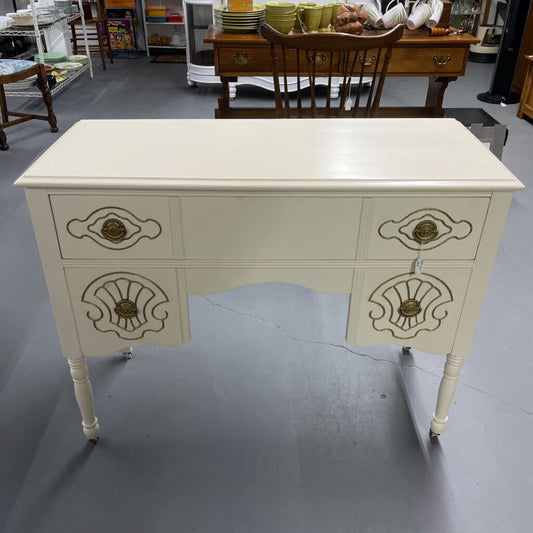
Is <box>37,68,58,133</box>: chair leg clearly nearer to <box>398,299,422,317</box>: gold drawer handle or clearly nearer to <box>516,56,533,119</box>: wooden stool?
<box>398,299,422,317</box>: gold drawer handle

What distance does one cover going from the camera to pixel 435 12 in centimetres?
258

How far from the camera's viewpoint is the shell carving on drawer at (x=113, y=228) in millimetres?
1212

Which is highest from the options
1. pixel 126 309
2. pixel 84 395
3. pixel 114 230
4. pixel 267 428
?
pixel 114 230

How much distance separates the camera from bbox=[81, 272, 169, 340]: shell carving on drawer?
1317 millimetres

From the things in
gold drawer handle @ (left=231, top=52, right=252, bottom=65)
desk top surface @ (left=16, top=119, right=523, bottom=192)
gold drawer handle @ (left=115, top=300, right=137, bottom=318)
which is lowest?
gold drawer handle @ (left=115, top=300, right=137, bottom=318)

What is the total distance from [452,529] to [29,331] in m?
1.57

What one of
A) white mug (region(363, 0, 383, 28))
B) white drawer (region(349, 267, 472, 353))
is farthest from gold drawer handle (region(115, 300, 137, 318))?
white mug (region(363, 0, 383, 28))

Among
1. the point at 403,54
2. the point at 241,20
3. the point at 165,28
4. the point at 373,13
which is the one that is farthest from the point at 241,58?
the point at 165,28

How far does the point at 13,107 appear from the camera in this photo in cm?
449

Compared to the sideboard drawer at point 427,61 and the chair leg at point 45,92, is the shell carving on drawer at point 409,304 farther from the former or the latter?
the chair leg at point 45,92

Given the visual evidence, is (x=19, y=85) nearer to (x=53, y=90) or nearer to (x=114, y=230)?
(x=53, y=90)

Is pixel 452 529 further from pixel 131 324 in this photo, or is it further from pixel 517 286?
pixel 517 286

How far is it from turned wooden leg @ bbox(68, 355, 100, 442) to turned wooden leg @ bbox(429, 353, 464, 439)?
98cm

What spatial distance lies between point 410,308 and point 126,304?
28.0 inches
